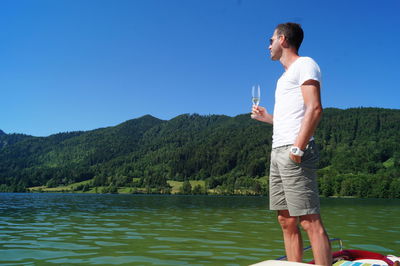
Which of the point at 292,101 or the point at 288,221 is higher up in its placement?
the point at 292,101

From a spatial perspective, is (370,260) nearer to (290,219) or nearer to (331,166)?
(290,219)

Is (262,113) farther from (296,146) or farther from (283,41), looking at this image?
(296,146)

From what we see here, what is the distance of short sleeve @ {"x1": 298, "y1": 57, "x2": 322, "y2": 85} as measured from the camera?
5.01 meters

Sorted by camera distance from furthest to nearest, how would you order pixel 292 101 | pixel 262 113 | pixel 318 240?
pixel 262 113
pixel 292 101
pixel 318 240

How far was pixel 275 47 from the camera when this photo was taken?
5.70m

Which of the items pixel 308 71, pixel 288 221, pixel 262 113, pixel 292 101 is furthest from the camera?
pixel 262 113

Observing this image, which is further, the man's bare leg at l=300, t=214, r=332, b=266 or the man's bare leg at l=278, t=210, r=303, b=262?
the man's bare leg at l=278, t=210, r=303, b=262

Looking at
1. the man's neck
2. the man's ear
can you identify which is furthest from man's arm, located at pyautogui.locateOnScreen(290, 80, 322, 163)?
the man's ear

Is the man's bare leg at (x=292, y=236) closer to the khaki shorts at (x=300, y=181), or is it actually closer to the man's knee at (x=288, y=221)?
the man's knee at (x=288, y=221)

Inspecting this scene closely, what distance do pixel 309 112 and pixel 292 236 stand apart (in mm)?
1937

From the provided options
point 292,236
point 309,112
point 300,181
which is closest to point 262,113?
point 309,112

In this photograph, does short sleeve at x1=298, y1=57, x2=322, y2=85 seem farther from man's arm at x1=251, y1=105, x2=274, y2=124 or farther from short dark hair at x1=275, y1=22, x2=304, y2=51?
man's arm at x1=251, y1=105, x2=274, y2=124

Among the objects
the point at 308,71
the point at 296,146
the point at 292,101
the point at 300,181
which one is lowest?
the point at 300,181

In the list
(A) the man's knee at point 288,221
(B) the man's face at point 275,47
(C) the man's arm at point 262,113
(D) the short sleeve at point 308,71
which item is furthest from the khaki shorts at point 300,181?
(B) the man's face at point 275,47
